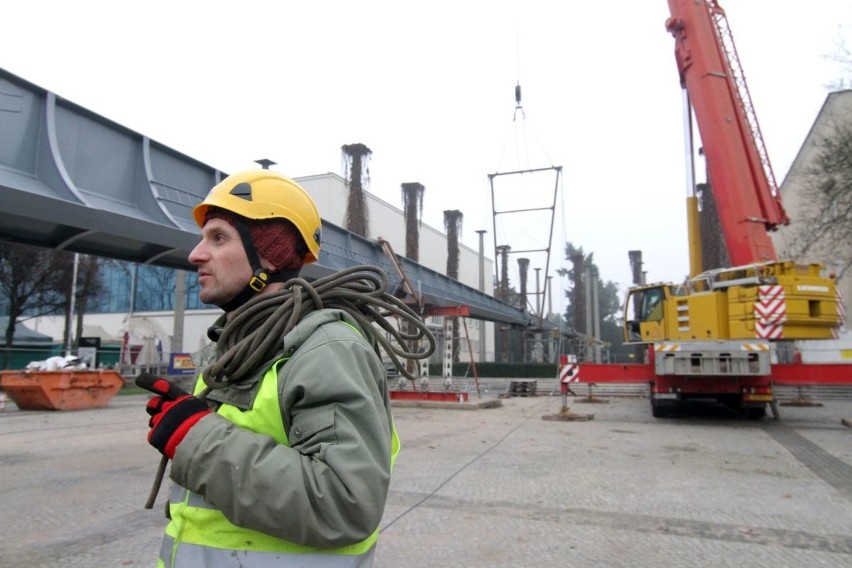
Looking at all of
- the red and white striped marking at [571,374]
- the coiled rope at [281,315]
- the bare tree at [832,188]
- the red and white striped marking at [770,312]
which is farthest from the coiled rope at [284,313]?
the bare tree at [832,188]

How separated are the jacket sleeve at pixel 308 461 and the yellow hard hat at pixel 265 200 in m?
0.51

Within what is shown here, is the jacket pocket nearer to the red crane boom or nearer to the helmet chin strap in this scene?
the helmet chin strap

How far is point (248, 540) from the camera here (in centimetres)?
127

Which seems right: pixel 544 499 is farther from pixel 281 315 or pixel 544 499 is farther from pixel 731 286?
pixel 731 286

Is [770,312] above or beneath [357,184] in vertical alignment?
beneath

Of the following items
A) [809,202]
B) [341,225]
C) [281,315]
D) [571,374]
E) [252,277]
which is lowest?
[571,374]

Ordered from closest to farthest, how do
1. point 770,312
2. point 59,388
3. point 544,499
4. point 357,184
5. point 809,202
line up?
1. point 544,499
2. point 770,312
3. point 59,388
4. point 809,202
5. point 357,184

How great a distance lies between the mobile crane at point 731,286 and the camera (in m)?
10.3

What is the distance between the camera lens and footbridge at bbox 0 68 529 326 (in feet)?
17.0

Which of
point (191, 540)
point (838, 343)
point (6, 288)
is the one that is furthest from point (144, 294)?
point (191, 540)

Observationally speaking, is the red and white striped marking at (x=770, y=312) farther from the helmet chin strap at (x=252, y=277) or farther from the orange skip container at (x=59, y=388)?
the orange skip container at (x=59, y=388)

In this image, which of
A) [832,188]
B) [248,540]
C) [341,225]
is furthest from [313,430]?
[341,225]

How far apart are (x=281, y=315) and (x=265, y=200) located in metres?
0.40

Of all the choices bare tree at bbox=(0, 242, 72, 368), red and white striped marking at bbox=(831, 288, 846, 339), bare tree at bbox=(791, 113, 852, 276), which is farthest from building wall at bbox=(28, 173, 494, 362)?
red and white striped marking at bbox=(831, 288, 846, 339)
